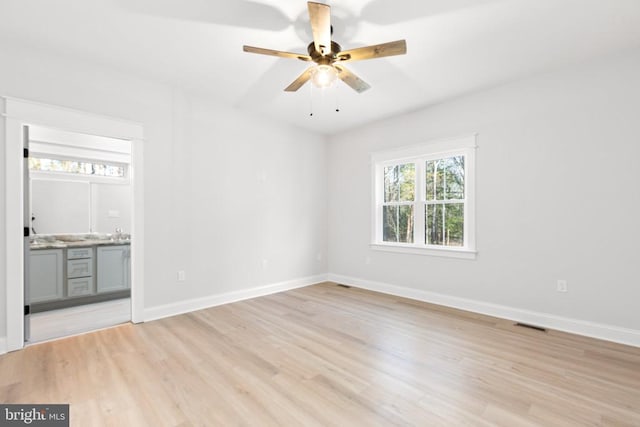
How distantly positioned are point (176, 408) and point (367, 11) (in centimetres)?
311

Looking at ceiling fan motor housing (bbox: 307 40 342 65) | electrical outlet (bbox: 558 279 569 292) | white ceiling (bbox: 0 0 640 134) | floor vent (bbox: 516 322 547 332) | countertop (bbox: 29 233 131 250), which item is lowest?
floor vent (bbox: 516 322 547 332)

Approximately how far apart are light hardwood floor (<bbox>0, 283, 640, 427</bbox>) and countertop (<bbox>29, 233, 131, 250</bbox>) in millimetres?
1736

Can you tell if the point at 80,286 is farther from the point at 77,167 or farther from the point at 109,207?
the point at 77,167

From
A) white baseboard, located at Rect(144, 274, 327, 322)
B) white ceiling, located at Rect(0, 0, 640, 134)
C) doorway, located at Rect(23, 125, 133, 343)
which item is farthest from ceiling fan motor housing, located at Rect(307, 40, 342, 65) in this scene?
white baseboard, located at Rect(144, 274, 327, 322)

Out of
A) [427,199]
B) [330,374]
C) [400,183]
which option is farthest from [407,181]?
[330,374]

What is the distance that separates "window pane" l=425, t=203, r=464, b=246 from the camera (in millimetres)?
3977

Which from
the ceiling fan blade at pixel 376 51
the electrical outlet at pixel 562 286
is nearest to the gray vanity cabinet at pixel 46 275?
the ceiling fan blade at pixel 376 51

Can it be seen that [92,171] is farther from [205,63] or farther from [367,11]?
[367,11]

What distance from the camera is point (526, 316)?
3.30 metres

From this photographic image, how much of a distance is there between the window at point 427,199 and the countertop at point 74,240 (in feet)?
13.6

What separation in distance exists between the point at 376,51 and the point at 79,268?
473 centimetres

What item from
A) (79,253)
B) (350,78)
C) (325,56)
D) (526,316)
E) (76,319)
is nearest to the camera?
(325,56)

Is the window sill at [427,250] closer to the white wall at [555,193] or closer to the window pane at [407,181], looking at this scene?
the white wall at [555,193]

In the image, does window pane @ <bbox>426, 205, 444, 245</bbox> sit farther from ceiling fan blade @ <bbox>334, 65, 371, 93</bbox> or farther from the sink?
the sink
